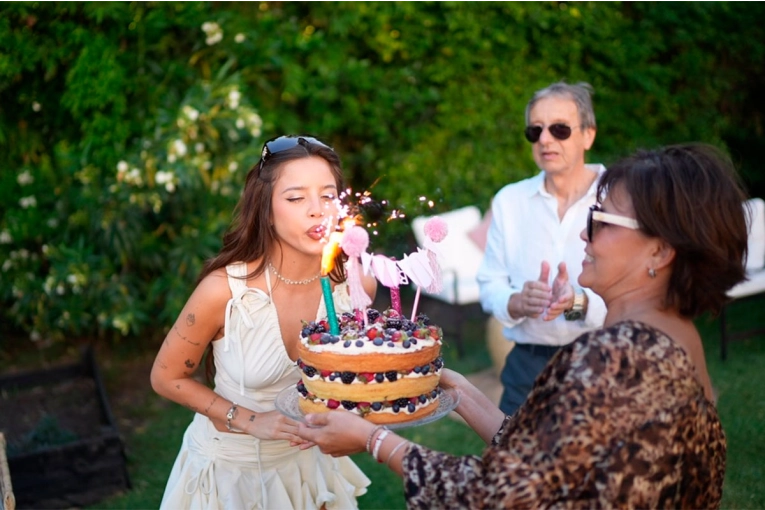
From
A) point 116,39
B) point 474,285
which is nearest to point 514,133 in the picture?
point 474,285

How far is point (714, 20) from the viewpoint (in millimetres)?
9000

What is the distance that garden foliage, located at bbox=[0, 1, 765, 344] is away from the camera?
6609 mm

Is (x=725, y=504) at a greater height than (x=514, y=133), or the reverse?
(x=514, y=133)

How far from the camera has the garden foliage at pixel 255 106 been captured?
21.7 ft

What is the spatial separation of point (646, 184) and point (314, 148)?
4.41 ft

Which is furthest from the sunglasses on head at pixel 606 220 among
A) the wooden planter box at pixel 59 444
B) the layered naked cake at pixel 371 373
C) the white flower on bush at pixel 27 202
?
the white flower on bush at pixel 27 202

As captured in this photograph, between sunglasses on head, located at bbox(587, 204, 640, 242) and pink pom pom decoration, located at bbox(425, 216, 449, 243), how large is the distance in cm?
52

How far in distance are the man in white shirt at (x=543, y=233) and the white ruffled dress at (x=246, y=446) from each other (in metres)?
1.39

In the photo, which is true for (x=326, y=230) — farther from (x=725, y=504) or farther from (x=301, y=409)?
(x=725, y=504)

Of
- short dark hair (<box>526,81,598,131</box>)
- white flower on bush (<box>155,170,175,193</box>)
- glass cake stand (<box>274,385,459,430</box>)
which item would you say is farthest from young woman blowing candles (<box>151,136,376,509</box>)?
white flower on bush (<box>155,170,175,193</box>)

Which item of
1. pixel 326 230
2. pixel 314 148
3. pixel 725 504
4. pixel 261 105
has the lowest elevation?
pixel 725 504

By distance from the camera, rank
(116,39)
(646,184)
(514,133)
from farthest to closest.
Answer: (514,133)
(116,39)
(646,184)

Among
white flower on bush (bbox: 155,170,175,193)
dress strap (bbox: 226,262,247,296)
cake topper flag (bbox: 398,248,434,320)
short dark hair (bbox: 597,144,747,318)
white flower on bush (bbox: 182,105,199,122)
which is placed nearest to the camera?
short dark hair (bbox: 597,144,747,318)

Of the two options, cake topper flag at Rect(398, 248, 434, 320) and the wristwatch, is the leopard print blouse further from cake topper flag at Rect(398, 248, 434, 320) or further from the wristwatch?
the wristwatch
